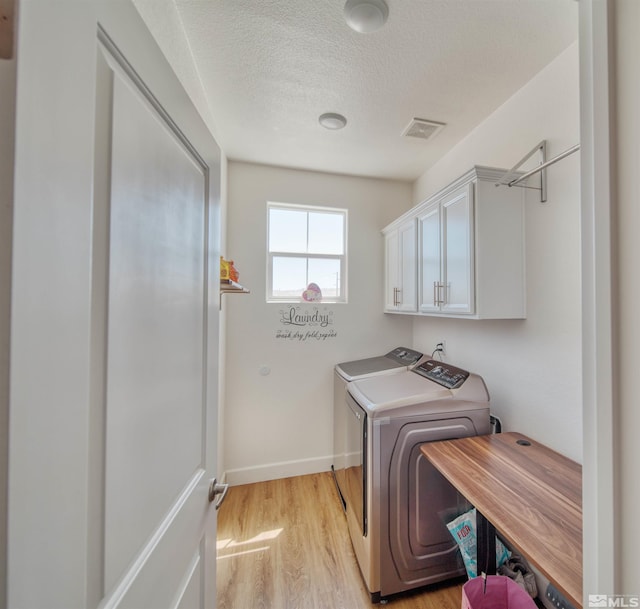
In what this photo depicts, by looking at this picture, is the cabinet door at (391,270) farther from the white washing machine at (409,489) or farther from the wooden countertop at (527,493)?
the wooden countertop at (527,493)

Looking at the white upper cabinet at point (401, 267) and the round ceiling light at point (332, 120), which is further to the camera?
the white upper cabinet at point (401, 267)

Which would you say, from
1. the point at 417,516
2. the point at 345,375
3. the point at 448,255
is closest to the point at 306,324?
the point at 345,375

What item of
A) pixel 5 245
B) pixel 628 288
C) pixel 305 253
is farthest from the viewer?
pixel 305 253

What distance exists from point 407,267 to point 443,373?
0.87 metres

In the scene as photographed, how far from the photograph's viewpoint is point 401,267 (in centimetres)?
231

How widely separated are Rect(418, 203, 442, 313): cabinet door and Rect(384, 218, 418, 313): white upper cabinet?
0.08m

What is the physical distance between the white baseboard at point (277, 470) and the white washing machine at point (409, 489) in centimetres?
96

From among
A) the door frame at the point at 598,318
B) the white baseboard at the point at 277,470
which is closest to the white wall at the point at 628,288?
the door frame at the point at 598,318

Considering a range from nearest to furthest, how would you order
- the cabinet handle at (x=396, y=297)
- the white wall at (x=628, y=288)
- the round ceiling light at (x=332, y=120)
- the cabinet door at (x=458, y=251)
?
1. the white wall at (x=628, y=288)
2. the cabinet door at (x=458, y=251)
3. the round ceiling light at (x=332, y=120)
4. the cabinet handle at (x=396, y=297)

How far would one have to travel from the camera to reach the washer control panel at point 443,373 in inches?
65.1

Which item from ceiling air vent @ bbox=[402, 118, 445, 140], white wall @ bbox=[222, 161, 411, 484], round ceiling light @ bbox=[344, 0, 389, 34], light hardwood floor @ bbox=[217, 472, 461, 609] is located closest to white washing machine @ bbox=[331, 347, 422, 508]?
white wall @ bbox=[222, 161, 411, 484]

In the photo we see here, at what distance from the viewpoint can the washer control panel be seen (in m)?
1.65

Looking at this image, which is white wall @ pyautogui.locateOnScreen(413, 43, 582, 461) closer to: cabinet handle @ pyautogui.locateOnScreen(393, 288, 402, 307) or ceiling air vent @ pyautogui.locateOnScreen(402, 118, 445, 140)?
ceiling air vent @ pyautogui.locateOnScreen(402, 118, 445, 140)

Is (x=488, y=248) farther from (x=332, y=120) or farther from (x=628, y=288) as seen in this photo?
(x=332, y=120)
